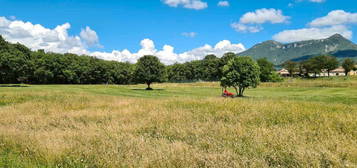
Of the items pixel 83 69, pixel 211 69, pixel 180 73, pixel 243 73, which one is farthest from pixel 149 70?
pixel 180 73

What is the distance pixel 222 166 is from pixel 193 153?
3.00ft

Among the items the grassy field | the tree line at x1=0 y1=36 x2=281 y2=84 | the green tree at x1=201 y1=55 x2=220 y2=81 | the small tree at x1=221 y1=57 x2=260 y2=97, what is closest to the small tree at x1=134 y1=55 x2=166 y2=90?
the tree line at x1=0 y1=36 x2=281 y2=84

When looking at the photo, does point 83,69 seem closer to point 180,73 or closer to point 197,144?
point 180,73

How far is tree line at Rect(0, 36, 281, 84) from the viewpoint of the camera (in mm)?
51906

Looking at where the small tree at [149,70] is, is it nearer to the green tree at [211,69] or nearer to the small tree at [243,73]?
the small tree at [243,73]

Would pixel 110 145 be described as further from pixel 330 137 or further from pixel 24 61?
pixel 24 61

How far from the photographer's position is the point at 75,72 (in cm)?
8931

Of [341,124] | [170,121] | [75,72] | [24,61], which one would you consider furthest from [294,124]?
[75,72]

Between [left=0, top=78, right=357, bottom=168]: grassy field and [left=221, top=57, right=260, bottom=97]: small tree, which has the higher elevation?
[left=221, top=57, right=260, bottom=97]: small tree

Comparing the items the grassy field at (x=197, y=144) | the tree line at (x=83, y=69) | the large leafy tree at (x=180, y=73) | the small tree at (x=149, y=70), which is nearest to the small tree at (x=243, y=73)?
the tree line at (x=83, y=69)

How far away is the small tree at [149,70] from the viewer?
56.2 m

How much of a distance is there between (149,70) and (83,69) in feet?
144

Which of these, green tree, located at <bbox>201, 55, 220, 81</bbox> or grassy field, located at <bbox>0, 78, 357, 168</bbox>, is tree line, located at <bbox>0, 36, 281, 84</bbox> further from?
grassy field, located at <bbox>0, 78, 357, 168</bbox>

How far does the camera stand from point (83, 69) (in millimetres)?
90750
